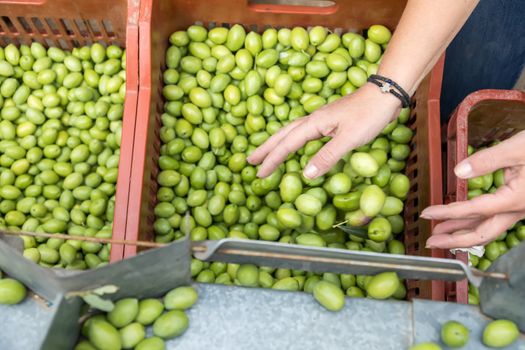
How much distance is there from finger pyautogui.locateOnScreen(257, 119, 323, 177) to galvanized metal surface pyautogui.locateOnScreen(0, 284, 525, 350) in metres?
0.64

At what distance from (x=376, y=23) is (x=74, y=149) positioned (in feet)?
5.17

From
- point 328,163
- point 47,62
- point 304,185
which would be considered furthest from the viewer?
point 47,62

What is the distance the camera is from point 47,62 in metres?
2.45

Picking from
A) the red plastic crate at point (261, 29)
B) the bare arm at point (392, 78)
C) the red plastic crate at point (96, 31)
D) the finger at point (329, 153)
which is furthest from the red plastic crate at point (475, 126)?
the red plastic crate at point (96, 31)

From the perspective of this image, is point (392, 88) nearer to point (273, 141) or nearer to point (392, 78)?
point (392, 78)

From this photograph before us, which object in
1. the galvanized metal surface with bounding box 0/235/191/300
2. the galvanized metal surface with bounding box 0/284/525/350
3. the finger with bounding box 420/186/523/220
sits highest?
the finger with bounding box 420/186/523/220

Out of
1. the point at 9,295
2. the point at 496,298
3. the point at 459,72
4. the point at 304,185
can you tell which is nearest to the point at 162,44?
the point at 304,185

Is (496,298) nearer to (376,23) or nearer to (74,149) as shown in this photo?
(376,23)

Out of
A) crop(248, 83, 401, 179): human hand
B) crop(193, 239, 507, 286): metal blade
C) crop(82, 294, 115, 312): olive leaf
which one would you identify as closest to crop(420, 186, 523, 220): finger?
crop(248, 83, 401, 179): human hand

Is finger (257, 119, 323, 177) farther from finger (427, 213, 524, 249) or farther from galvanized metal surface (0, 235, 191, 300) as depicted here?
galvanized metal surface (0, 235, 191, 300)

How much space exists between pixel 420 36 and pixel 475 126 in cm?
105

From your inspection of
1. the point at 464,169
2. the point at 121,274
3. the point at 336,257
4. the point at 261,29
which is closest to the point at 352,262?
the point at 336,257

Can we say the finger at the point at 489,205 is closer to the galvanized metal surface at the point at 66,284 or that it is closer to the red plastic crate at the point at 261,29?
the red plastic crate at the point at 261,29

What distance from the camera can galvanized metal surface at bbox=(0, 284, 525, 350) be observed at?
117 cm
